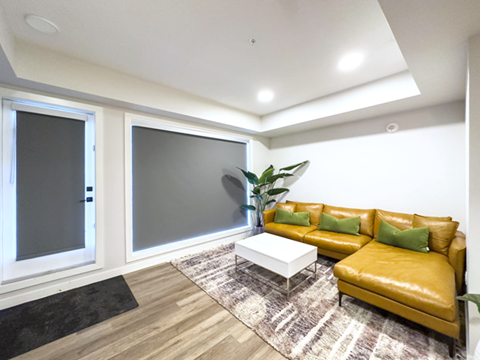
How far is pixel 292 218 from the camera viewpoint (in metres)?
3.48

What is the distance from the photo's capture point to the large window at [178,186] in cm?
283

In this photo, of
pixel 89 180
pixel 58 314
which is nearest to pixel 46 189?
pixel 89 180

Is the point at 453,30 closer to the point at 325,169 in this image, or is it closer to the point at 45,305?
the point at 325,169

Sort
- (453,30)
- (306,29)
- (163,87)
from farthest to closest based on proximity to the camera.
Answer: (163,87) < (306,29) < (453,30)

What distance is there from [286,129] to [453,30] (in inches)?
105

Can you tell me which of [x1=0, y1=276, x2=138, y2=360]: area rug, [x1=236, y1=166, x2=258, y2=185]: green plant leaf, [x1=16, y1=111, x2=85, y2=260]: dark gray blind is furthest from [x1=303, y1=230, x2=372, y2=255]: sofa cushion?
[x1=16, y1=111, x2=85, y2=260]: dark gray blind

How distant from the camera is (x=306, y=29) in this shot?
166 cm

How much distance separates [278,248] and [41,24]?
128 inches

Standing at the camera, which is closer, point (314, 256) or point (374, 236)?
point (314, 256)

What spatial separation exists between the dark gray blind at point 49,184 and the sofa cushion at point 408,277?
3.27m

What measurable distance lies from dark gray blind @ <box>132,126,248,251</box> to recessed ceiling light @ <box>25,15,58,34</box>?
128 centimetres

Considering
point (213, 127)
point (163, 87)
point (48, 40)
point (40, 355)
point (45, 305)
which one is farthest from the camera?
point (213, 127)

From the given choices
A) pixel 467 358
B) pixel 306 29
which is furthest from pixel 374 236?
pixel 306 29

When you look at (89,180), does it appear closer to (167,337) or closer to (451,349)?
(167,337)
